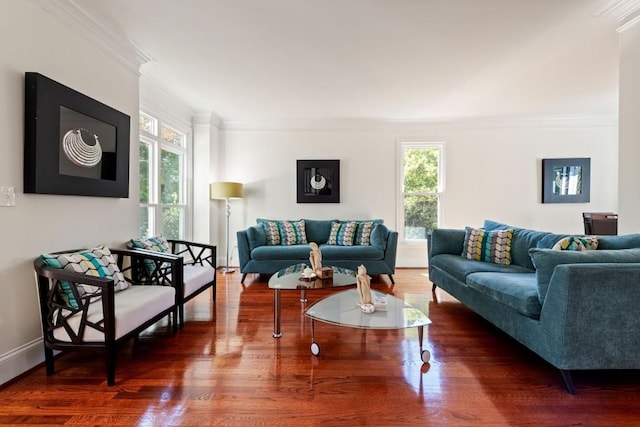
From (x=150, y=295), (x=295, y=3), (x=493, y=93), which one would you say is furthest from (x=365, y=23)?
(x=150, y=295)

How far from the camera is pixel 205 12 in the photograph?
7.39 feet

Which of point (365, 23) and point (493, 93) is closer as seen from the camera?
point (365, 23)

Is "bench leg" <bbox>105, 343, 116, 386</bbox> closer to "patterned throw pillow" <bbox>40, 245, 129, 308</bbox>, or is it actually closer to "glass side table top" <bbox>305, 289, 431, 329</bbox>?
"patterned throw pillow" <bbox>40, 245, 129, 308</bbox>

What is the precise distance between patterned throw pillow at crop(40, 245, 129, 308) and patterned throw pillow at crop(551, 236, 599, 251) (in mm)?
3405

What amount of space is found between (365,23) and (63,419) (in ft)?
10.3

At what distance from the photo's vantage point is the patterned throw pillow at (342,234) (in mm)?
4477

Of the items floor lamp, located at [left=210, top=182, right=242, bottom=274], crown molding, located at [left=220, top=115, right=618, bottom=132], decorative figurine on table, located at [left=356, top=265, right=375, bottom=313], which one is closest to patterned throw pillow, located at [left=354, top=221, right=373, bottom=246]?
crown molding, located at [left=220, top=115, right=618, bottom=132]

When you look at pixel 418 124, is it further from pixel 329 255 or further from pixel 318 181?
pixel 329 255

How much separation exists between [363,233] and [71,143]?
11.2 ft

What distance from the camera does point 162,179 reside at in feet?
13.4

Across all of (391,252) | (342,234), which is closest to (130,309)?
(342,234)

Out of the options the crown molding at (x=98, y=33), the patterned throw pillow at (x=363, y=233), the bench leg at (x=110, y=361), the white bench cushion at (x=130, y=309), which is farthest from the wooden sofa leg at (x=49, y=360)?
the patterned throw pillow at (x=363, y=233)

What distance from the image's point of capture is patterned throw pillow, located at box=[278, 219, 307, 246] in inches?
179

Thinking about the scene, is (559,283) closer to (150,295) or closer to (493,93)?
(150,295)
